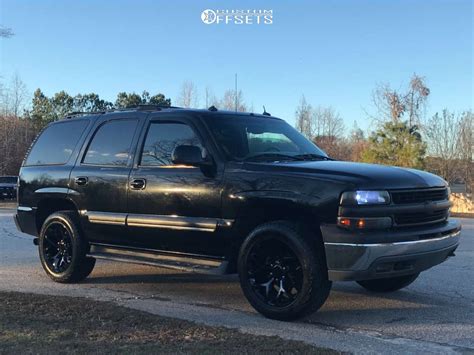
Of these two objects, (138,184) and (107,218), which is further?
(107,218)

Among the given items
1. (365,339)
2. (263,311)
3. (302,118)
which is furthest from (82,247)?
(302,118)

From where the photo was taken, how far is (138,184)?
254 inches

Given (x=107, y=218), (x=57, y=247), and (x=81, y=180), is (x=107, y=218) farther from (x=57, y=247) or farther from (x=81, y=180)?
(x=57, y=247)

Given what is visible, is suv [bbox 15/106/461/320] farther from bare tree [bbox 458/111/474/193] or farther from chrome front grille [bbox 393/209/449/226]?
bare tree [bbox 458/111/474/193]

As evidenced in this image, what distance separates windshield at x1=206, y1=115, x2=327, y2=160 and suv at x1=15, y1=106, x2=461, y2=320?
2 centimetres

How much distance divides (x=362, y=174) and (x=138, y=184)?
2.56m

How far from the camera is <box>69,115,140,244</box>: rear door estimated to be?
22.0ft

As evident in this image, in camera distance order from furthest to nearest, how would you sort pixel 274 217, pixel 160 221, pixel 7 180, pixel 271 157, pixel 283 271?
pixel 7 180 → pixel 160 221 → pixel 271 157 → pixel 274 217 → pixel 283 271

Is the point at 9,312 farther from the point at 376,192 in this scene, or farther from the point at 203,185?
the point at 376,192

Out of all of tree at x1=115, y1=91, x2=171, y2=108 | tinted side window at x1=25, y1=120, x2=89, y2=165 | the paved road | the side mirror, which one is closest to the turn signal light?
the paved road

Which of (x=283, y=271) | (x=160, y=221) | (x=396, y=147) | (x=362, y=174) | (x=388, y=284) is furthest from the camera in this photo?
(x=396, y=147)

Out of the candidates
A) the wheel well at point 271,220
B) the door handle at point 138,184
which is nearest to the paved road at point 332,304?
the wheel well at point 271,220

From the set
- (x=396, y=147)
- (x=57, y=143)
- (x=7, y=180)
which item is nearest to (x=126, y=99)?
(x=7, y=180)

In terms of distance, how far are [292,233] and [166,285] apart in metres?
2.67
